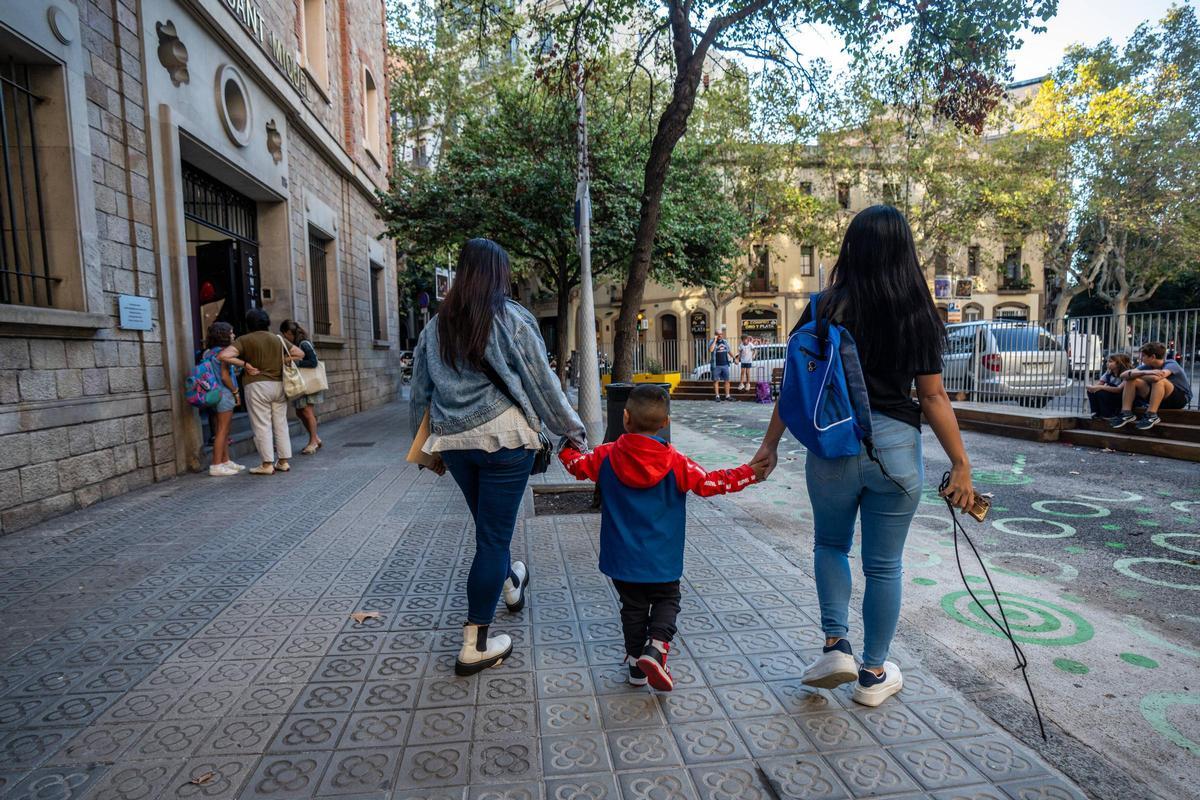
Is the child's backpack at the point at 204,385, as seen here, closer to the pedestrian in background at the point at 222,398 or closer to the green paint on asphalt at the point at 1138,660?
the pedestrian in background at the point at 222,398

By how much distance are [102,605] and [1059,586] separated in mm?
5521

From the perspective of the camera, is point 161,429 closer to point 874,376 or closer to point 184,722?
point 184,722

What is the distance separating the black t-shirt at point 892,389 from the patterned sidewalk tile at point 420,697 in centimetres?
113

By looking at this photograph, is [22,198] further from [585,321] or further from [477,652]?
[477,652]

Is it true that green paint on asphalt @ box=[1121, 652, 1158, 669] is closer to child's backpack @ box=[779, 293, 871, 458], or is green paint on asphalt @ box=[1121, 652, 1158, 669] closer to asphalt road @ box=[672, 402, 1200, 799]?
asphalt road @ box=[672, 402, 1200, 799]

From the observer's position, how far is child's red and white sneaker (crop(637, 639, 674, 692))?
7.86 ft

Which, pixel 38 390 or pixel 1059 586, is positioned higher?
pixel 38 390

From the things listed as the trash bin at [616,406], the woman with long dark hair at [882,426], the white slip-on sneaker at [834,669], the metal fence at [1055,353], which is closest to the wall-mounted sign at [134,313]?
the trash bin at [616,406]

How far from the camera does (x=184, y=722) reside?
7.73 feet

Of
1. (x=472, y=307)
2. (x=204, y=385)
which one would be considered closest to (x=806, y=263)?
(x=204, y=385)

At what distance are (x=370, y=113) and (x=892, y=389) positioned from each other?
18964 millimetres

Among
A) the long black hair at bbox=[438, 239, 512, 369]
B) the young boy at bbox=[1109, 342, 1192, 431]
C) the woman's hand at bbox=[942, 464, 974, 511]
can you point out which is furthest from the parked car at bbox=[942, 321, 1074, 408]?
the long black hair at bbox=[438, 239, 512, 369]

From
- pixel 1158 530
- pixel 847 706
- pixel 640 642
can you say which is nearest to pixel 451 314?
pixel 640 642

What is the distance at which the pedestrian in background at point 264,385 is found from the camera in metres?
7.29
